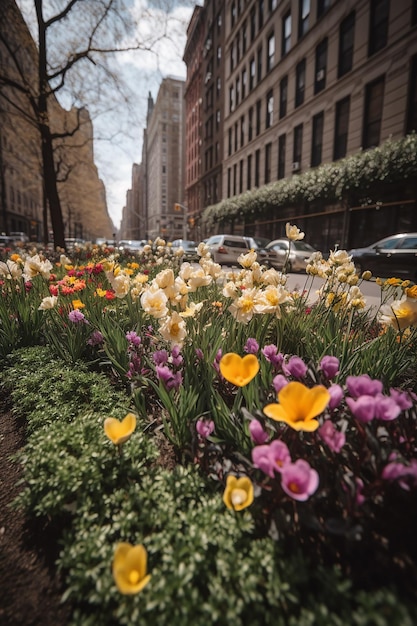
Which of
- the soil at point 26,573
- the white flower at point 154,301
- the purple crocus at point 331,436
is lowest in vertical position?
the soil at point 26,573

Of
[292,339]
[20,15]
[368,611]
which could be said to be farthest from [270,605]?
[20,15]

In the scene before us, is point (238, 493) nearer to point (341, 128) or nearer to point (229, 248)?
point (229, 248)

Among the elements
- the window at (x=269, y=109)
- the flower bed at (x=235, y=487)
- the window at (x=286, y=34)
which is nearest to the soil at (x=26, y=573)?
the flower bed at (x=235, y=487)

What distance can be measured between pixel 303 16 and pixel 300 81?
11.5ft

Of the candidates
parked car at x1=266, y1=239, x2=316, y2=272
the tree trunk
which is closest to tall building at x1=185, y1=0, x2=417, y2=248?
parked car at x1=266, y1=239, x2=316, y2=272

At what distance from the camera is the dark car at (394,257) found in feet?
29.7

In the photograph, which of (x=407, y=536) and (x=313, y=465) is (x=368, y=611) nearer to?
(x=407, y=536)

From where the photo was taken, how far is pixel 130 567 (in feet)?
2.96

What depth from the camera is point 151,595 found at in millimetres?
934

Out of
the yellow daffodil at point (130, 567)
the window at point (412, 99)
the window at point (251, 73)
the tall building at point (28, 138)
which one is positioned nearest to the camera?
the yellow daffodil at point (130, 567)

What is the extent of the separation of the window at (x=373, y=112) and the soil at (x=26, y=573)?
18036 mm

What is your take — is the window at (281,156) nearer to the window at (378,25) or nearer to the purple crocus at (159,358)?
the window at (378,25)

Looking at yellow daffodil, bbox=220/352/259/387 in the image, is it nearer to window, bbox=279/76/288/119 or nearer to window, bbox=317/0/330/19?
window, bbox=317/0/330/19

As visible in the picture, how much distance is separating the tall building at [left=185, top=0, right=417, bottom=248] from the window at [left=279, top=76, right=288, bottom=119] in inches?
2.7
